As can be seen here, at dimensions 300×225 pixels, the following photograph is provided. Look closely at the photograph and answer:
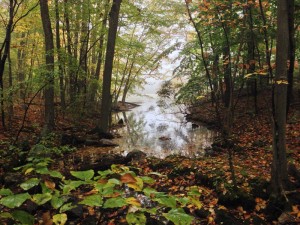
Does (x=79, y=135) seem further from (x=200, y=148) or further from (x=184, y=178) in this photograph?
(x=184, y=178)

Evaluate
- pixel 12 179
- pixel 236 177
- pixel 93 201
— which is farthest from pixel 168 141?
pixel 93 201

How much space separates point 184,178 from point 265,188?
6.55 ft

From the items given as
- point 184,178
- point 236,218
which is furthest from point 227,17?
point 236,218

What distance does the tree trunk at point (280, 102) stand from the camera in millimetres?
4293

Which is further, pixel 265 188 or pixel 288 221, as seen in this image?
pixel 265 188

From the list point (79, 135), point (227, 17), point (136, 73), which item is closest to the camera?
point (227, 17)

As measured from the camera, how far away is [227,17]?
7516 millimetres

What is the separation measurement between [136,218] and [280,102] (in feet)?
12.4

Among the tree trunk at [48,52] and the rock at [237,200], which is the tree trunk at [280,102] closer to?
the rock at [237,200]

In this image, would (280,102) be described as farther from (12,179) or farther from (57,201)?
(12,179)

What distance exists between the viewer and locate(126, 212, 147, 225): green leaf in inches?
58.7

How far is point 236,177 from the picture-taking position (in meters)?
5.83

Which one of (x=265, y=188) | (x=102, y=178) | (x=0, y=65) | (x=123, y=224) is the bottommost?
(x=123, y=224)

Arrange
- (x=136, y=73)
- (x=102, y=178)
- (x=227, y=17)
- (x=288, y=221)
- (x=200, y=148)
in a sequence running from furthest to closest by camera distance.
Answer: (x=136, y=73)
(x=200, y=148)
(x=227, y=17)
(x=288, y=221)
(x=102, y=178)
